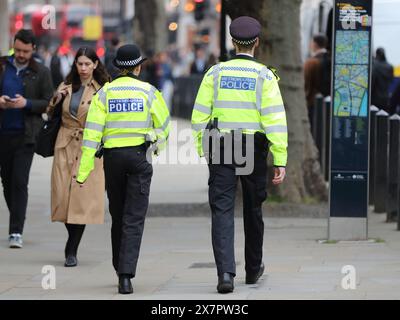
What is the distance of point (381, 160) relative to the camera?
1473 cm

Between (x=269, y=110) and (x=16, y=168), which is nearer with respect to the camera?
(x=269, y=110)

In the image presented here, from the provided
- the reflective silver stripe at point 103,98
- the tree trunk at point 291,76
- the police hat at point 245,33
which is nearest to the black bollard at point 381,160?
the tree trunk at point 291,76

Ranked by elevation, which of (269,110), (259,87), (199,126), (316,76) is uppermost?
(316,76)

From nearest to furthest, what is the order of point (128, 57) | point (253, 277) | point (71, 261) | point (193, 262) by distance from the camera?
point (128, 57) < point (253, 277) < point (71, 261) < point (193, 262)

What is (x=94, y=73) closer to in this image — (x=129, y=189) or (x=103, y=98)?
(x=103, y=98)

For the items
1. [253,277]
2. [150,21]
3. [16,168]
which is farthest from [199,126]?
[150,21]

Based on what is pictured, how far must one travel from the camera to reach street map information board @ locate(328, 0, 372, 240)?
12.2m

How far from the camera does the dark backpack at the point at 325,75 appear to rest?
19453 millimetres

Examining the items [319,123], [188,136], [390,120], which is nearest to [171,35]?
[188,136]

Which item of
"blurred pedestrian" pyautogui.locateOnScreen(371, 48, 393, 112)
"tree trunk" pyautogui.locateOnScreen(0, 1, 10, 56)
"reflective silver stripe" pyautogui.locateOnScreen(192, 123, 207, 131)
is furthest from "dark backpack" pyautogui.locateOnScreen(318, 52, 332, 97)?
"tree trunk" pyautogui.locateOnScreen(0, 1, 10, 56)

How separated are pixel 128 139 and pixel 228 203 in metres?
0.84

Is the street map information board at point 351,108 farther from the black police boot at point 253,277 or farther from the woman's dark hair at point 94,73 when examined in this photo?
the black police boot at point 253,277

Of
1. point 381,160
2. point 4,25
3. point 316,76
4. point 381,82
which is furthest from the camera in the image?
point 4,25

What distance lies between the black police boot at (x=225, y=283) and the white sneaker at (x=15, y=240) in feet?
11.5
